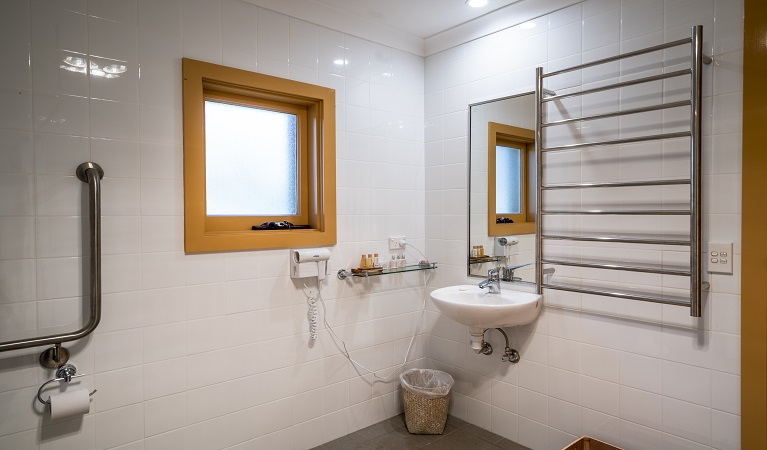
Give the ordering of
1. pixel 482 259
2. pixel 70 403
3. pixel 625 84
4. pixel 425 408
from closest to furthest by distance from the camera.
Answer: pixel 70 403, pixel 625 84, pixel 425 408, pixel 482 259

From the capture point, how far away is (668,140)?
6.08 feet

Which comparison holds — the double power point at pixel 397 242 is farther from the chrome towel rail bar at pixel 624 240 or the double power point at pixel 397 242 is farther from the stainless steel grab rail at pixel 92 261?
the stainless steel grab rail at pixel 92 261

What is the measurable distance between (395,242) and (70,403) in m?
1.72

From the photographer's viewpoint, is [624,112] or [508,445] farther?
[508,445]

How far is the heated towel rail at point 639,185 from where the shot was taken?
1681 millimetres

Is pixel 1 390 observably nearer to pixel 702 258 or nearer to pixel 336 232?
pixel 336 232

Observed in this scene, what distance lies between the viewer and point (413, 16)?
2.52 m

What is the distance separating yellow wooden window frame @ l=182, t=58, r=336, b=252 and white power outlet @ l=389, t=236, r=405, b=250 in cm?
43

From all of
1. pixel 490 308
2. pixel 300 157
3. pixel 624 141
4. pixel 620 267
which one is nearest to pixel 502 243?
pixel 490 308

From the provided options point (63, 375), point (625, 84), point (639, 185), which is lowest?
point (63, 375)

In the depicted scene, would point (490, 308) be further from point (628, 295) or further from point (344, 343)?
point (344, 343)

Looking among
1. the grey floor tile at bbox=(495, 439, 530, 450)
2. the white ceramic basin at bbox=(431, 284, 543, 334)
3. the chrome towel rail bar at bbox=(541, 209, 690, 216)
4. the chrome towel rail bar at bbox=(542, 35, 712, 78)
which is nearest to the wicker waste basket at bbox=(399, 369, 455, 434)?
the grey floor tile at bbox=(495, 439, 530, 450)

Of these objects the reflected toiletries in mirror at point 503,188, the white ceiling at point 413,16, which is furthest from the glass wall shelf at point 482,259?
the white ceiling at point 413,16

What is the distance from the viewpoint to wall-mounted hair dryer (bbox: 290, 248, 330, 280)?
224 cm
